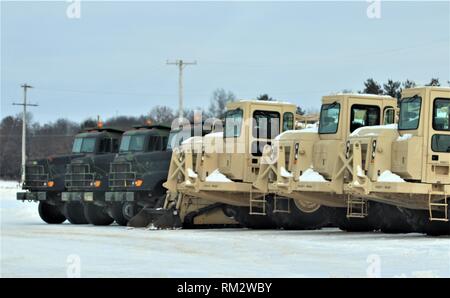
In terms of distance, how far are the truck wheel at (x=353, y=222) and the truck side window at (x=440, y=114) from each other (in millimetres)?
3599

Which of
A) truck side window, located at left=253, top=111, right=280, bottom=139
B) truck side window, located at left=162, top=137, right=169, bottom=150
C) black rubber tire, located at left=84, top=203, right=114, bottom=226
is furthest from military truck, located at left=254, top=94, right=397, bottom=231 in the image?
black rubber tire, located at left=84, top=203, right=114, bottom=226

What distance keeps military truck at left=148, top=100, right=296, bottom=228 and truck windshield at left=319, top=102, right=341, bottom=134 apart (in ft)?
9.03

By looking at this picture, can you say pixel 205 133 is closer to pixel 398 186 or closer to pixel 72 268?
pixel 398 186

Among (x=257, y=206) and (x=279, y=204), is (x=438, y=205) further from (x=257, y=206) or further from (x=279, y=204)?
(x=257, y=206)

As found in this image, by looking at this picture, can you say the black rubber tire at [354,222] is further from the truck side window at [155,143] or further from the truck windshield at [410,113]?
the truck side window at [155,143]

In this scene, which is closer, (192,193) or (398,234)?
(398,234)

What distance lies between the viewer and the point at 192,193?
29047 millimetres

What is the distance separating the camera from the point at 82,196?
3362cm

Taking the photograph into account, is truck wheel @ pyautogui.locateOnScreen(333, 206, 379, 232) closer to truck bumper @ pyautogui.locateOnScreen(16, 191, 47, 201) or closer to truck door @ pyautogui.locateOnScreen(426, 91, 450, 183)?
truck door @ pyautogui.locateOnScreen(426, 91, 450, 183)

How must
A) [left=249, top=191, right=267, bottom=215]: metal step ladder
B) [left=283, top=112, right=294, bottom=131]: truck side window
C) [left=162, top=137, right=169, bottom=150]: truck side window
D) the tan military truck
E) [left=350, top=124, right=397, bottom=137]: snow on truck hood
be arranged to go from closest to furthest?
the tan military truck
[left=350, top=124, right=397, bottom=137]: snow on truck hood
[left=249, top=191, right=267, bottom=215]: metal step ladder
[left=283, top=112, right=294, bottom=131]: truck side window
[left=162, top=137, right=169, bottom=150]: truck side window

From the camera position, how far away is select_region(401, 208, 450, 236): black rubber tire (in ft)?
76.4

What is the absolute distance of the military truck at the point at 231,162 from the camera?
2884 cm

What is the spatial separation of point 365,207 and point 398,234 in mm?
1055
